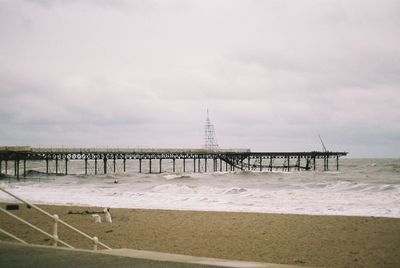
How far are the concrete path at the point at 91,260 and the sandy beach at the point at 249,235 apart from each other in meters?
4.80

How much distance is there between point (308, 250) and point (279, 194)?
16.8 m

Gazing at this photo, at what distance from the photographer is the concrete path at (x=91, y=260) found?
538 centimetres

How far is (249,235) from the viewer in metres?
13.4

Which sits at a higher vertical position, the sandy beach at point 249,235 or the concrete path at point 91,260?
the concrete path at point 91,260

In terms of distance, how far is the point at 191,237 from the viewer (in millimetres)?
13352

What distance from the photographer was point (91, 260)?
5.62 meters

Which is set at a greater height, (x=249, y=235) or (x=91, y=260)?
(x=91, y=260)

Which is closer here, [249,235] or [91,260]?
[91,260]

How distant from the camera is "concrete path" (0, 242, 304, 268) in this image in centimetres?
538

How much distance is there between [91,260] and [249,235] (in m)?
8.43

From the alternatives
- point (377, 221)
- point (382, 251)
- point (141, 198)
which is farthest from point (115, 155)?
point (382, 251)

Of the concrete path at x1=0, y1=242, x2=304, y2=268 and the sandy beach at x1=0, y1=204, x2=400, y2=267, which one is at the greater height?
the concrete path at x1=0, y1=242, x2=304, y2=268

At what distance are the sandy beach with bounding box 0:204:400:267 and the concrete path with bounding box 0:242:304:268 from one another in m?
4.80

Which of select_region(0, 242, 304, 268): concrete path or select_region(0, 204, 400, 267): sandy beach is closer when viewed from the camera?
select_region(0, 242, 304, 268): concrete path
